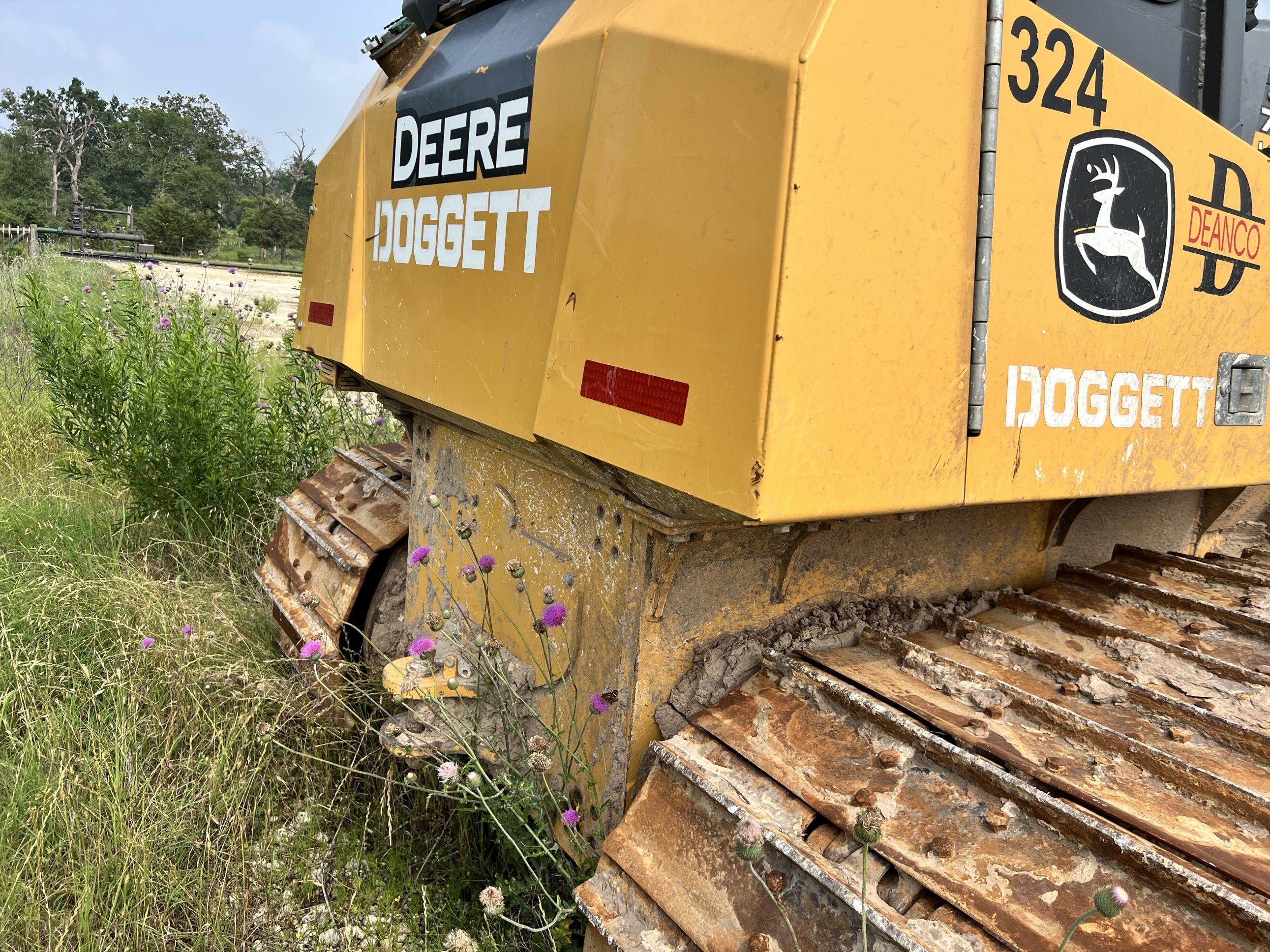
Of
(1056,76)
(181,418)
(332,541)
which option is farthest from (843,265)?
(181,418)

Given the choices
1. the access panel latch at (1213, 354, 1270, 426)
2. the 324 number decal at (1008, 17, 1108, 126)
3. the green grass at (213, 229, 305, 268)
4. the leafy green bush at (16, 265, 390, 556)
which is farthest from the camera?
the green grass at (213, 229, 305, 268)

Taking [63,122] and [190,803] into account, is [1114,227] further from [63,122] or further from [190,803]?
[63,122]

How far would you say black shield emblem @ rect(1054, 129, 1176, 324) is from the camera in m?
1.66

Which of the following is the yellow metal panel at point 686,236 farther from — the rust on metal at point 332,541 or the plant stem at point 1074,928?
the rust on metal at point 332,541

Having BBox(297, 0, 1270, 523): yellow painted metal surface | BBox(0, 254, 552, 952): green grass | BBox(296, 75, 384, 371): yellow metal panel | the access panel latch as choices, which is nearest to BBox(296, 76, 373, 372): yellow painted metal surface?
BBox(296, 75, 384, 371): yellow metal panel

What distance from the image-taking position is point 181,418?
428 cm

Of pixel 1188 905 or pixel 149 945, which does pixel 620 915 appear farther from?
pixel 149 945

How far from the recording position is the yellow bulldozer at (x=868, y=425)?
1.37 meters

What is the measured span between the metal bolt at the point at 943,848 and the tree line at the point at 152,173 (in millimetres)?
28752

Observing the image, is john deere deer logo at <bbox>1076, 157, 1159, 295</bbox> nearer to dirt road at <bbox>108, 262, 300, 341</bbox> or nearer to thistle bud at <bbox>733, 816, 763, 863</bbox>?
thistle bud at <bbox>733, 816, 763, 863</bbox>

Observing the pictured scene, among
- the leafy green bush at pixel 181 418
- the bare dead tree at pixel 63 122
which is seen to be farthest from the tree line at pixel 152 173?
the leafy green bush at pixel 181 418

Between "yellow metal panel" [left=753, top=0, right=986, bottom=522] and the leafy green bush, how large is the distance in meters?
3.50

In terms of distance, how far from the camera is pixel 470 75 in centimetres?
223

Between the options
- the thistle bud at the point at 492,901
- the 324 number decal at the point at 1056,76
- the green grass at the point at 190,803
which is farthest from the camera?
the green grass at the point at 190,803
